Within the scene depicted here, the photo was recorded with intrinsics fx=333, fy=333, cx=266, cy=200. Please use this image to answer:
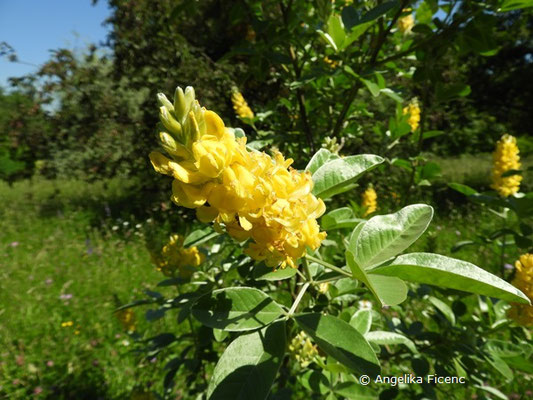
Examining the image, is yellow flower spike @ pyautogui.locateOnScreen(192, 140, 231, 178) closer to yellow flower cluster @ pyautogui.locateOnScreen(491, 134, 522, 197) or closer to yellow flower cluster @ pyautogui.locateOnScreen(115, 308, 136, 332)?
yellow flower cluster @ pyautogui.locateOnScreen(115, 308, 136, 332)

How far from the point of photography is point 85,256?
4980mm

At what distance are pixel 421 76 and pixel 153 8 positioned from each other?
448 centimetres

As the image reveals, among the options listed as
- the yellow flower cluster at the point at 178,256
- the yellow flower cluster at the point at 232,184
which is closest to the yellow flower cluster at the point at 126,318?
the yellow flower cluster at the point at 178,256

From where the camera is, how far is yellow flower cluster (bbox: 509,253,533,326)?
132 centimetres

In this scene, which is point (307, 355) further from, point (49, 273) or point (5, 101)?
point (5, 101)

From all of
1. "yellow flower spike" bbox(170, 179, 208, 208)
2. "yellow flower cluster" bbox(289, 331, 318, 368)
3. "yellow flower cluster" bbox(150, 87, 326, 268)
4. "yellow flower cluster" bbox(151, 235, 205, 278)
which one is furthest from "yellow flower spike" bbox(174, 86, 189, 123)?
"yellow flower cluster" bbox(151, 235, 205, 278)

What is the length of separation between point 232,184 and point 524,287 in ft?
4.41

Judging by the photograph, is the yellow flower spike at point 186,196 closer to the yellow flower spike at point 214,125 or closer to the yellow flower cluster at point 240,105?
the yellow flower spike at point 214,125

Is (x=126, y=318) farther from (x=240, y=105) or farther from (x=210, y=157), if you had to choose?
(x=210, y=157)

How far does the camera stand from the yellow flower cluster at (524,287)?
4.32 feet

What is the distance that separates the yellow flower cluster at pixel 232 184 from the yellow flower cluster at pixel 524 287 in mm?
1132

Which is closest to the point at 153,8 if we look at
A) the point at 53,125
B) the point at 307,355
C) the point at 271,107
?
the point at 53,125

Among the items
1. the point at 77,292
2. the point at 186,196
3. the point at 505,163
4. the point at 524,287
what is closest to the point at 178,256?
the point at 186,196

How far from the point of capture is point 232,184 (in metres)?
0.63
